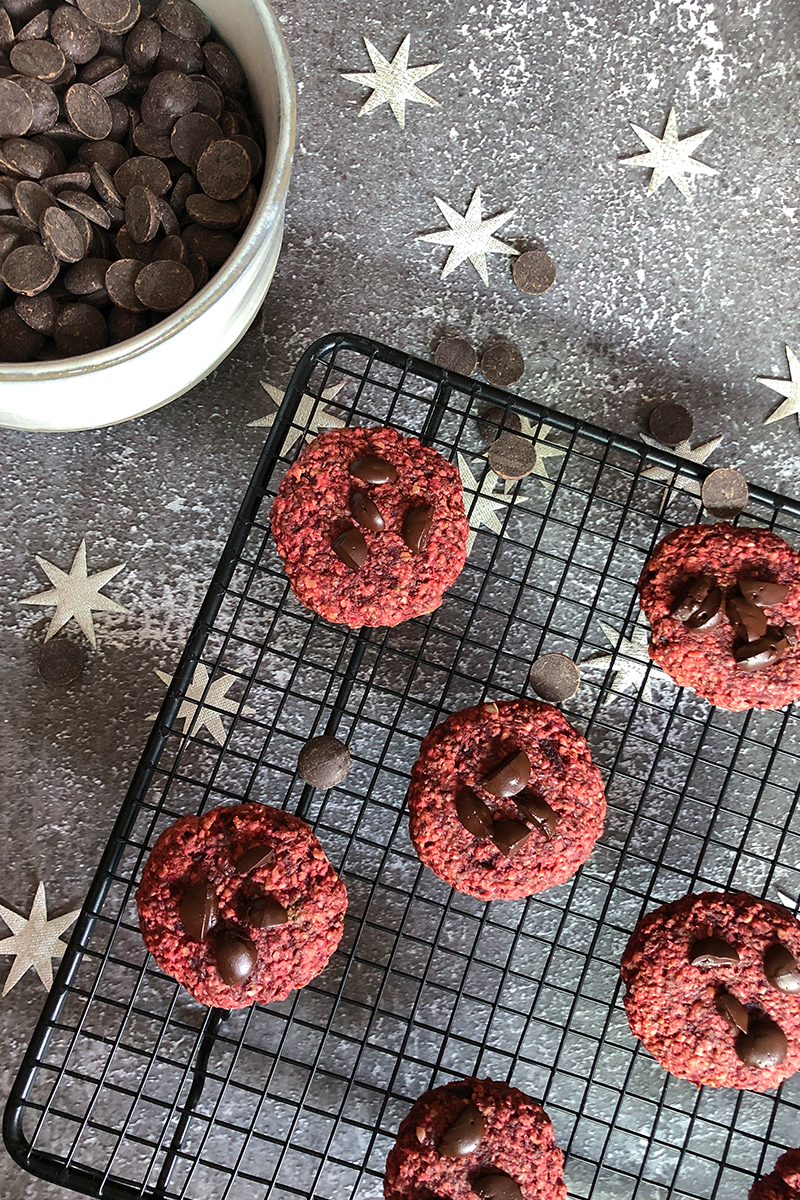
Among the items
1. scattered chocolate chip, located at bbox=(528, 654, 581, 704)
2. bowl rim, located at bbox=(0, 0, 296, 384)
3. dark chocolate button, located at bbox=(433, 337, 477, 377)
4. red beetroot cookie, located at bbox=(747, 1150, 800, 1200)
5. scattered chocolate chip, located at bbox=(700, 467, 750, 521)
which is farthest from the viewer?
dark chocolate button, located at bbox=(433, 337, 477, 377)

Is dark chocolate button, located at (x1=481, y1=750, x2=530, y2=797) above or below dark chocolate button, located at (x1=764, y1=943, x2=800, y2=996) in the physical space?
above

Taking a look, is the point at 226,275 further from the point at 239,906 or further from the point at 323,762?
the point at 239,906

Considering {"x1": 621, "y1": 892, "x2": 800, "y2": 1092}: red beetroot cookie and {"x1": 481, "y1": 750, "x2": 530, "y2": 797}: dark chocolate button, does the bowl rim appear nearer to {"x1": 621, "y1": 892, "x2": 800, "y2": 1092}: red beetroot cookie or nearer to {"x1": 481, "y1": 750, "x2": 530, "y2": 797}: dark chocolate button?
{"x1": 481, "y1": 750, "x2": 530, "y2": 797}: dark chocolate button

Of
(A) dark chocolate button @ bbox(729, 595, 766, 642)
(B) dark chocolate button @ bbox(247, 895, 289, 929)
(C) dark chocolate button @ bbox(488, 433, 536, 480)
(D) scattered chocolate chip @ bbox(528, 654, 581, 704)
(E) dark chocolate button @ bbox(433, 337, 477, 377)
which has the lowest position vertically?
(B) dark chocolate button @ bbox(247, 895, 289, 929)

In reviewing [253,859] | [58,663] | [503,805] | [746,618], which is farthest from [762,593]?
[58,663]

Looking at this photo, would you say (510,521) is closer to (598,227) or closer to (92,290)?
(598,227)

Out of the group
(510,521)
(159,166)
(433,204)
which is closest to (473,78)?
(433,204)

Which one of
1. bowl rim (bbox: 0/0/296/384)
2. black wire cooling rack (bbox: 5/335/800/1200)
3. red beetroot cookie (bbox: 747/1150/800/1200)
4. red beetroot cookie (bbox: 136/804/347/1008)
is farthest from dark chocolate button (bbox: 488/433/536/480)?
red beetroot cookie (bbox: 747/1150/800/1200)
